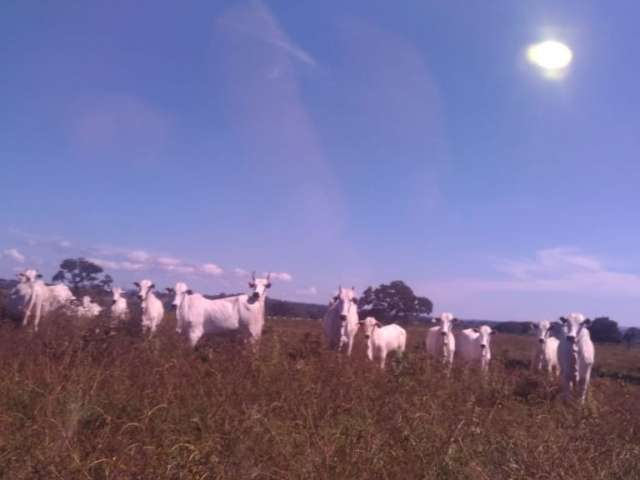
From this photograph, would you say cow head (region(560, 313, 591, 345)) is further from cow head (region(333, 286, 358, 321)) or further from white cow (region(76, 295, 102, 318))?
white cow (region(76, 295, 102, 318))

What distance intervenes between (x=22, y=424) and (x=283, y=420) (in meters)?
2.66

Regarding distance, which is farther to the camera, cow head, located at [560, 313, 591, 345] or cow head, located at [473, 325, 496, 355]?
cow head, located at [473, 325, 496, 355]

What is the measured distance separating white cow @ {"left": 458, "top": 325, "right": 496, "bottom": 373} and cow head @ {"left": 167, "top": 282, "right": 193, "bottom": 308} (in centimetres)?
864

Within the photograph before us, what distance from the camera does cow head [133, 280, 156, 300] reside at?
695 inches

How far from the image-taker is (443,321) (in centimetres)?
1883

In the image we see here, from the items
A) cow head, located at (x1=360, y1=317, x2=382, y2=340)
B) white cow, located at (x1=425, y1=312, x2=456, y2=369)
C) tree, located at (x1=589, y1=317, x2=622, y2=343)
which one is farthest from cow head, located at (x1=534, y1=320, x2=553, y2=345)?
tree, located at (x1=589, y1=317, x2=622, y2=343)

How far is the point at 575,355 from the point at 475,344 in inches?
262

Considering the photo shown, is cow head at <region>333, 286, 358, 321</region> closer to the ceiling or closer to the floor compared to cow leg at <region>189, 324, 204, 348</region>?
closer to the ceiling

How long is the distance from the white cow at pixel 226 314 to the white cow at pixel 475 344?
6860mm

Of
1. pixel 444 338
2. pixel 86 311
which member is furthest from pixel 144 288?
pixel 444 338

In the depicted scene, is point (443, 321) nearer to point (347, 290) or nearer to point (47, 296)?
point (347, 290)

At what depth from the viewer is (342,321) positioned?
14750mm

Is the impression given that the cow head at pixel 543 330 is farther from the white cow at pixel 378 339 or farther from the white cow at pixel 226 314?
the white cow at pixel 226 314

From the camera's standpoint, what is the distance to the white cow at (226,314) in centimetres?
1504
